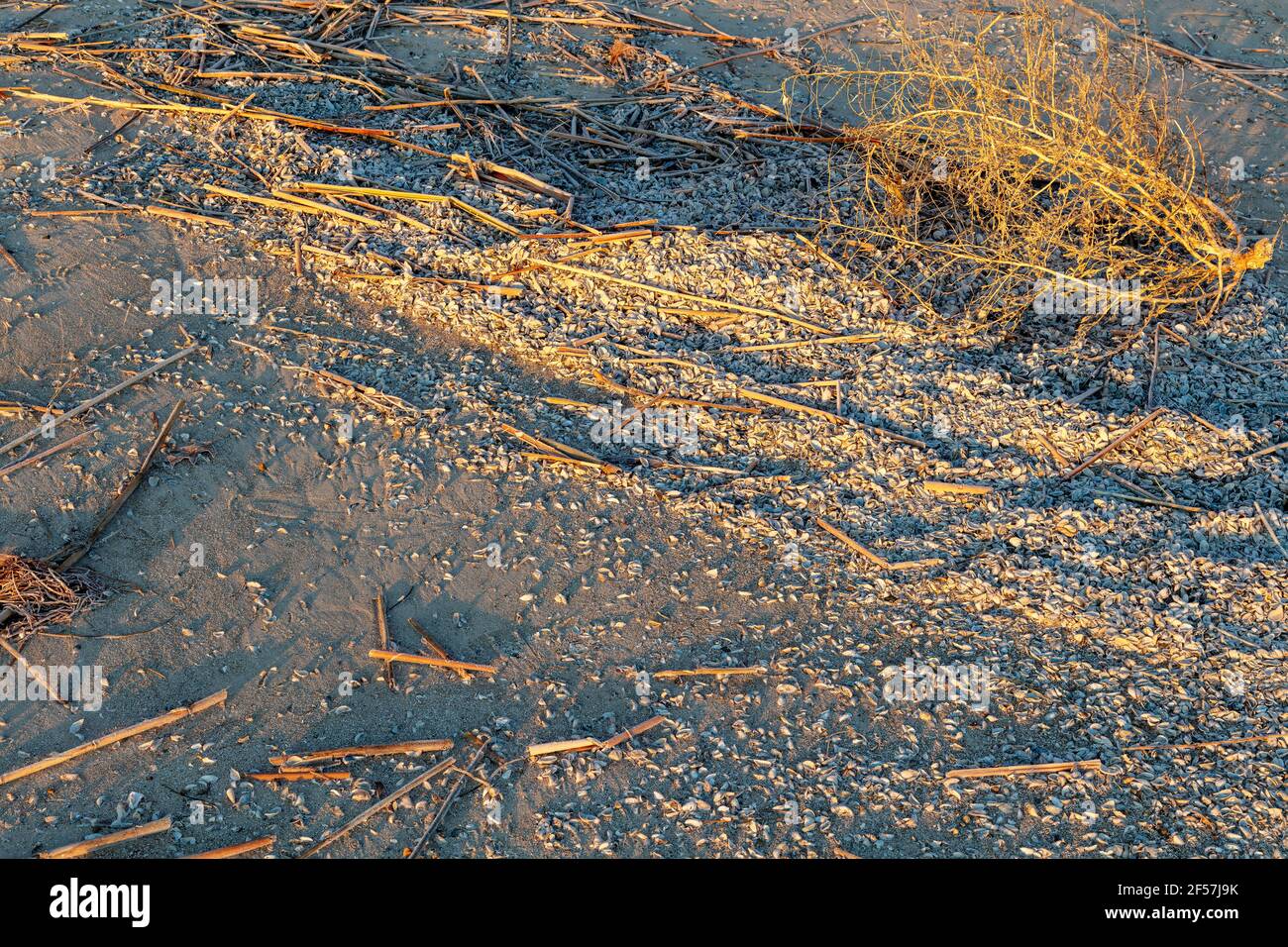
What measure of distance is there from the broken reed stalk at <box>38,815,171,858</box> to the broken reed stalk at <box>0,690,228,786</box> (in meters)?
0.33

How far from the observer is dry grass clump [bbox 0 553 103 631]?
4.15m

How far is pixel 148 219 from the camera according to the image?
6.00 m

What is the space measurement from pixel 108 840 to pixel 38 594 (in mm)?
1123

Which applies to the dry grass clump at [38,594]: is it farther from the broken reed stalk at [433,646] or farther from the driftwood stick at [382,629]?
the broken reed stalk at [433,646]

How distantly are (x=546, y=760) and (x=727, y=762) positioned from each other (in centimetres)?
62

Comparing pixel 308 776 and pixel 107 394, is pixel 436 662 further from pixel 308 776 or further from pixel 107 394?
pixel 107 394

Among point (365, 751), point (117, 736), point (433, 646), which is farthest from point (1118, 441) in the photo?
point (117, 736)

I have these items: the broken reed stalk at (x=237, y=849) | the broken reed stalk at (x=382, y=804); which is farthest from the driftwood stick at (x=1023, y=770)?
the broken reed stalk at (x=237, y=849)

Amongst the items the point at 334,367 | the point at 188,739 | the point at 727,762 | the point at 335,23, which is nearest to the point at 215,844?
the point at 188,739

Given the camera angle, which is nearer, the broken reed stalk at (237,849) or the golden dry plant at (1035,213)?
the broken reed stalk at (237,849)

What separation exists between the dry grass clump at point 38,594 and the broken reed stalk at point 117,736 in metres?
0.59

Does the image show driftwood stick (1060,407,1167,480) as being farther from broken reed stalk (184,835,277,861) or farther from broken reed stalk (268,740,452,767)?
broken reed stalk (184,835,277,861)

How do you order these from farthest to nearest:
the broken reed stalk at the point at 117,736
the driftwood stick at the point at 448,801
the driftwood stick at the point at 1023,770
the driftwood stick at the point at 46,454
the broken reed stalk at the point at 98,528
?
the driftwood stick at the point at 46,454 < the broken reed stalk at the point at 98,528 < the driftwood stick at the point at 1023,770 < the broken reed stalk at the point at 117,736 < the driftwood stick at the point at 448,801

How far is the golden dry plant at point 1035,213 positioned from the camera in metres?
5.69
